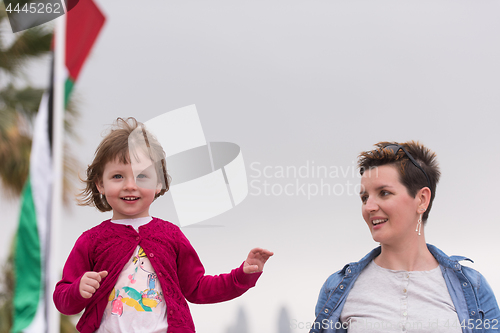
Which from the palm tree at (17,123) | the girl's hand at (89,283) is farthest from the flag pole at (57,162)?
the palm tree at (17,123)

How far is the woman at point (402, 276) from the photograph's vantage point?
2453 millimetres

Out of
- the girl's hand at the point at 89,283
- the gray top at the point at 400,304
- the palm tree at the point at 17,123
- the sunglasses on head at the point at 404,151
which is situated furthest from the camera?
the palm tree at the point at 17,123

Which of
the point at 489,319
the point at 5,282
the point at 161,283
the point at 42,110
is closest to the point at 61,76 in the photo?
the point at 42,110

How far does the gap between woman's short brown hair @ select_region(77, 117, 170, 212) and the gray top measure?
3.87ft

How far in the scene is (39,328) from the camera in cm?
194

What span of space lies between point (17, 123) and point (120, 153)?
3545 millimetres

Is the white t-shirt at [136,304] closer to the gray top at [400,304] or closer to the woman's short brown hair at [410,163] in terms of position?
the gray top at [400,304]

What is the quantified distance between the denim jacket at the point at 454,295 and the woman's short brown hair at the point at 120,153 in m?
1.06

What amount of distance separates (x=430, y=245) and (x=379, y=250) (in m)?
0.27

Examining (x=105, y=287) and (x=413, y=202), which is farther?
(x=413, y=202)

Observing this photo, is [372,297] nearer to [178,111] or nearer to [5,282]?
[178,111]

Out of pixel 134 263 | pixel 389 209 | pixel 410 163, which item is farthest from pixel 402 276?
pixel 134 263

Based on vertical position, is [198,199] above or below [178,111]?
below

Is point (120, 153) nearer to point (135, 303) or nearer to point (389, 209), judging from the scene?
point (135, 303)
